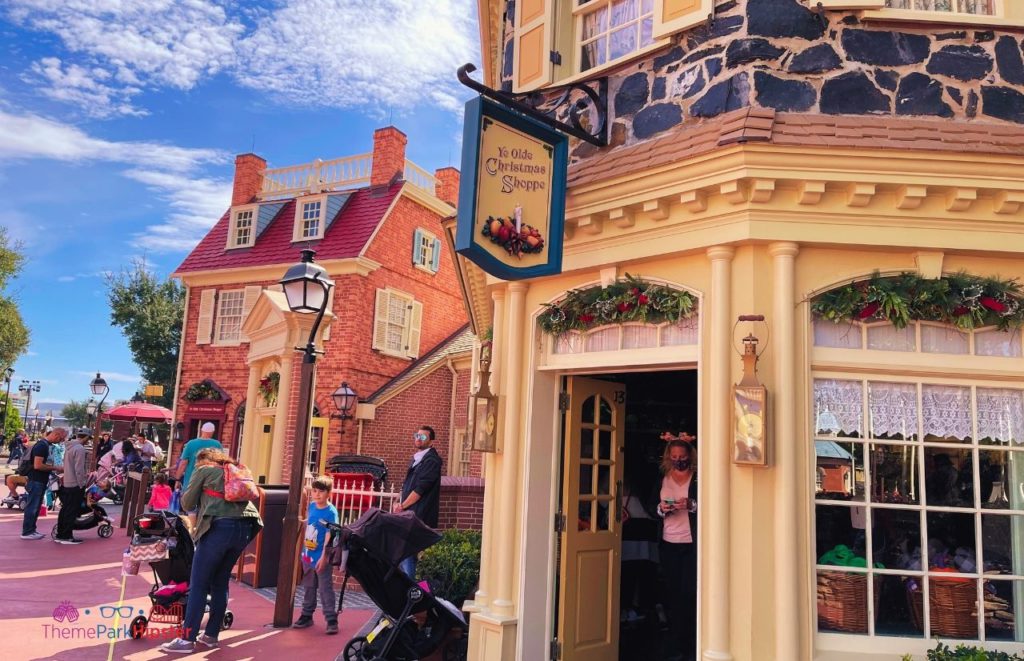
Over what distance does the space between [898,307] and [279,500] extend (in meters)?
8.07

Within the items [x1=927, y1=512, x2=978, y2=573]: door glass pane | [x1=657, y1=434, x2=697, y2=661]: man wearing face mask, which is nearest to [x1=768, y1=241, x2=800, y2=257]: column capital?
[x1=927, y1=512, x2=978, y2=573]: door glass pane

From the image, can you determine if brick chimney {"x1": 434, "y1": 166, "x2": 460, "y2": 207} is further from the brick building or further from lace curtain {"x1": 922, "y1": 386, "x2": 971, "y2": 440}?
lace curtain {"x1": 922, "y1": 386, "x2": 971, "y2": 440}

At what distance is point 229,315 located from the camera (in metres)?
22.9

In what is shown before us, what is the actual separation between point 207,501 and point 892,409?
18.5 ft

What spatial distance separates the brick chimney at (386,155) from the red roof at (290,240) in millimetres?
367

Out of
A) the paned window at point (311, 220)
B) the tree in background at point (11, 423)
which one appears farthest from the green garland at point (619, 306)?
the tree in background at point (11, 423)

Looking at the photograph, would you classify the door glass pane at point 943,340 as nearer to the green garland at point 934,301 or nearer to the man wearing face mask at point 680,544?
the green garland at point 934,301

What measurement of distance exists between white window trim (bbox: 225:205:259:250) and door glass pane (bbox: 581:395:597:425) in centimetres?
1872

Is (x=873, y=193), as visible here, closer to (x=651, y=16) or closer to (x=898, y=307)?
(x=898, y=307)

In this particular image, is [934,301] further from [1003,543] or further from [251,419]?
[251,419]

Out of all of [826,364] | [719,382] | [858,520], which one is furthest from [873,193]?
[858,520]

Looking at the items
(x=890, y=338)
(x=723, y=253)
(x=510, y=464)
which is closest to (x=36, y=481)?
(x=510, y=464)

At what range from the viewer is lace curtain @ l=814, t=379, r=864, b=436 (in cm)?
529

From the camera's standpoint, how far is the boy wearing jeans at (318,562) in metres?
7.45
